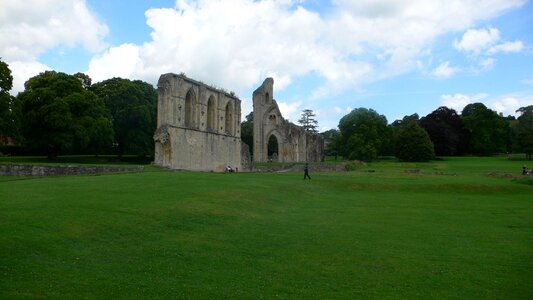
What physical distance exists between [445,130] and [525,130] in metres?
21.4

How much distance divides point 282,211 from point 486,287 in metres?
10.0

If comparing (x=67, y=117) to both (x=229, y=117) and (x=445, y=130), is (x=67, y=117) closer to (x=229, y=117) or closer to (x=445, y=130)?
(x=229, y=117)

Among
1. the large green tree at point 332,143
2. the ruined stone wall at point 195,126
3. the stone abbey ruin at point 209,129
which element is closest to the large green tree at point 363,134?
the large green tree at point 332,143

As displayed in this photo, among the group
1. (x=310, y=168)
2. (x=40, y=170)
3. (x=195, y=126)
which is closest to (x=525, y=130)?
(x=310, y=168)

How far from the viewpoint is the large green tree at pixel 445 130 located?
7731 cm

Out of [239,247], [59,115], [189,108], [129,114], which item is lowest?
[239,247]

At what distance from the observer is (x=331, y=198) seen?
23234 millimetres

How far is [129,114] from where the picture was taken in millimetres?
51938

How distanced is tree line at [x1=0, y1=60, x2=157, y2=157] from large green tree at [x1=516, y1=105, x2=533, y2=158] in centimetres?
5373

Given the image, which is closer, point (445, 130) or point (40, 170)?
point (40, 170)

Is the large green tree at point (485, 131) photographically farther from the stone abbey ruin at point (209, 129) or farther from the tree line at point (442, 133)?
the stone abbey ruin at point (209, 129)

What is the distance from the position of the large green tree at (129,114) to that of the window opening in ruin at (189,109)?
454 inches

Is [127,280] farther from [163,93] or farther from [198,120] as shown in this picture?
[198,120]

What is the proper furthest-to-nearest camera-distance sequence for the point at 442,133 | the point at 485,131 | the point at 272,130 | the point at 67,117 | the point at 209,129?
the point at 485,131 < the point at 442,133 < the point at 272,130 < the point at 209,129 < the point at 67,117
